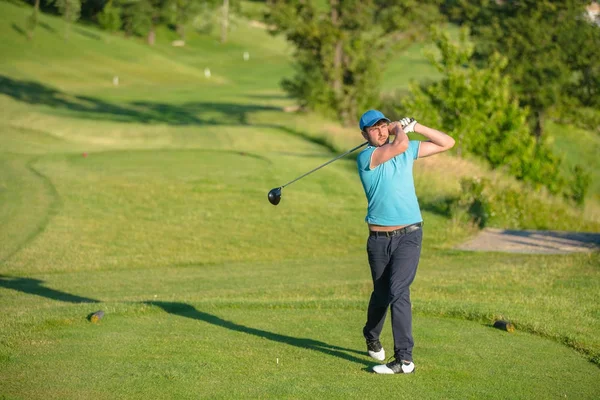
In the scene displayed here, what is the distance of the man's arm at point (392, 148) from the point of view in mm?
7480

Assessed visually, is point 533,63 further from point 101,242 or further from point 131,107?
point 101,242

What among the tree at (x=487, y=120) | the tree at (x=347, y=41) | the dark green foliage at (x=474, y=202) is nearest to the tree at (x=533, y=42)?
the tree at (x=347, y=41)

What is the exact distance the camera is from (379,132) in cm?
779

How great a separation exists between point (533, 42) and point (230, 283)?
3606cm

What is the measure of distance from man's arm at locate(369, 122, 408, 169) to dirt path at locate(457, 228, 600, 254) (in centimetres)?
990

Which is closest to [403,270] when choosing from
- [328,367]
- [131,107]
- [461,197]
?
[328,367]

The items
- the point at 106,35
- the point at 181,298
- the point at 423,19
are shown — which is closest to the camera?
the point at 181,298

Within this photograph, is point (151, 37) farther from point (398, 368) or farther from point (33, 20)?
point (398, 368)

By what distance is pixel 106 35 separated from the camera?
6247cm

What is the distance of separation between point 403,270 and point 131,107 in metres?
43.0

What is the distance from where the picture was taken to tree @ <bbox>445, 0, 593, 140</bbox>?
4619cm

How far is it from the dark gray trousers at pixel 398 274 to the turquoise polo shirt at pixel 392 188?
167 millimetres

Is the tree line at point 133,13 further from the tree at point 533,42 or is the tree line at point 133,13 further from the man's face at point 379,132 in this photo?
the man's face at point 379,132

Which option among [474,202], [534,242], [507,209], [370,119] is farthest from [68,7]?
[370,119]
